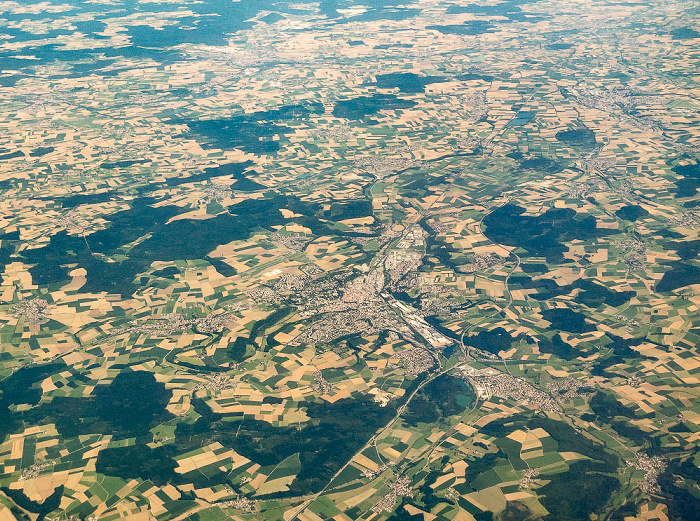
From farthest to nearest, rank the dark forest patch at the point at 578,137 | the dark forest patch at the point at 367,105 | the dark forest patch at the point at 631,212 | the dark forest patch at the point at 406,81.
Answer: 1. the dark forest patch at the point at 406,81
2. the dark forest patch at the point at 367,105
3. the dark forest patch at the point at 578,137
4. the dark forest patch at the point at 631,212

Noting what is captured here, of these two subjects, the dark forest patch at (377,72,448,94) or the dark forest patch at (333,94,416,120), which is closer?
the dark forest patch at (333,94,416,120)

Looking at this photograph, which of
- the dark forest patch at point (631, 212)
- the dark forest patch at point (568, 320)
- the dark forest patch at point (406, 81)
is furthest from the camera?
the dark forest patch at point (406, 81)

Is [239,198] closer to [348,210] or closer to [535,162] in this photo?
[348,210]

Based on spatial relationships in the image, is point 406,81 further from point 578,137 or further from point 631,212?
point 631,212

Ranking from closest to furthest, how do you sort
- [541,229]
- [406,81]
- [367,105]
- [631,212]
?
[541,229] → [631,212] → [367,105] → [406,81]

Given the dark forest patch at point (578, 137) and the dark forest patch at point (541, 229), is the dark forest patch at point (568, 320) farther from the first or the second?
the dark forest patch at point (578, 137)

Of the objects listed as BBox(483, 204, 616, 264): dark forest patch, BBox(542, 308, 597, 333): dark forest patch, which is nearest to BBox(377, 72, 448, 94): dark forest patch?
BBox(483, 204, 616, 264): dark forest patch

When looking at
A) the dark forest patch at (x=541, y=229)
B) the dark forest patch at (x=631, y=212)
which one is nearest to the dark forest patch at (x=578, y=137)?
the dark forest patch at (x=631, y=212)

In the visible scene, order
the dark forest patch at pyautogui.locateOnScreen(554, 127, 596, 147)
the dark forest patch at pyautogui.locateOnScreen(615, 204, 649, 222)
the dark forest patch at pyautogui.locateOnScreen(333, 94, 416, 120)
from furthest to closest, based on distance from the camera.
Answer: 1. the dark forest patch at pyautogui.locateOnScreen(333, 94, 416, 120)
2. the dark forest patch at pyautogui.locateOnScreen(554, 127, 596, 147)
3. the dark forest patch at pyautogui.locateOnScreen(615, 204, 649, 222)

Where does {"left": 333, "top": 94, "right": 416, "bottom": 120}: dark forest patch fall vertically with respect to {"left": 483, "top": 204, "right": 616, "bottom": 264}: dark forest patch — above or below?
above

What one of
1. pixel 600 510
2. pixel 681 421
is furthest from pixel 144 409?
pixel 681 421

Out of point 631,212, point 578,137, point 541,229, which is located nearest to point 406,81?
point 578,137

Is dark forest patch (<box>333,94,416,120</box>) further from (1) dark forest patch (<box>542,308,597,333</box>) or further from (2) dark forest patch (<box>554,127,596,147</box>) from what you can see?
(1) dark forest patch (<box>542,308,597,333</box>)
